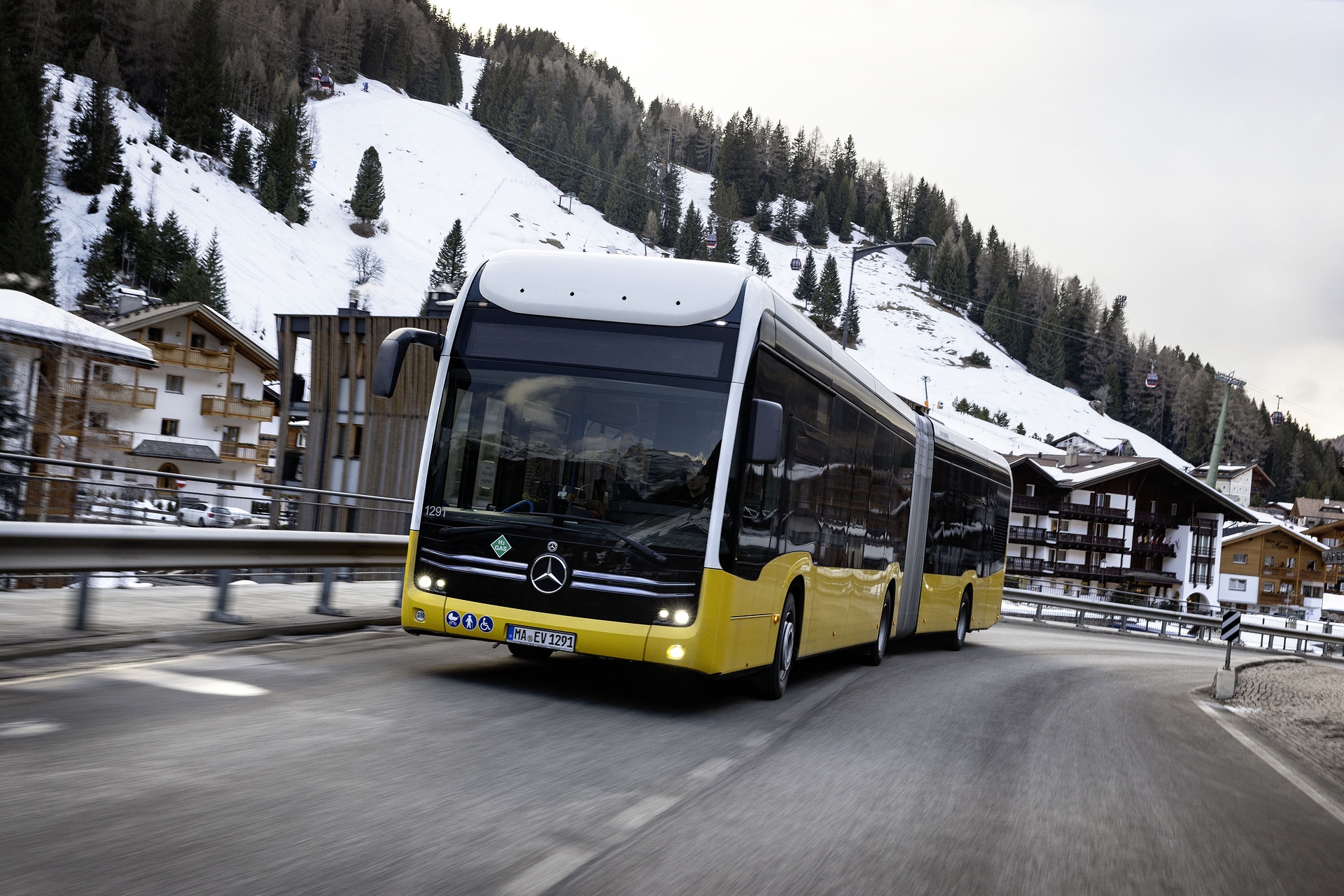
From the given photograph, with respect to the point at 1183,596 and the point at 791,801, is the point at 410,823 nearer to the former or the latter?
the point at 791,801

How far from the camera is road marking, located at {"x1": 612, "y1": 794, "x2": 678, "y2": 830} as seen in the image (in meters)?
5.22

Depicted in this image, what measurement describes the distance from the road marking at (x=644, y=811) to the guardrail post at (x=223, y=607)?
19.8 feet

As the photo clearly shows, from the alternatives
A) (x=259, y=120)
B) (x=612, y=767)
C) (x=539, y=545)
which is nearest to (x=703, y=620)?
(x=539, y=545)

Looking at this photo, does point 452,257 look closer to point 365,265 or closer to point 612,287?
point 365,265

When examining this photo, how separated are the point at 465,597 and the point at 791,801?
10.8ft

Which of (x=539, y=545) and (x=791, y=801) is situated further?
(x=539, y=545)

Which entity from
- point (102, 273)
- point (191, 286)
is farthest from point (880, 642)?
point (102, 273)

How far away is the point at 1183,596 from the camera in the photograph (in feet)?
304

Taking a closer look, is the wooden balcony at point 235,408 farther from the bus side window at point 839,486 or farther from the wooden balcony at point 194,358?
the bus side window at point 839,486

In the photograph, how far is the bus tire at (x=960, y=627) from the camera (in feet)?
63.8

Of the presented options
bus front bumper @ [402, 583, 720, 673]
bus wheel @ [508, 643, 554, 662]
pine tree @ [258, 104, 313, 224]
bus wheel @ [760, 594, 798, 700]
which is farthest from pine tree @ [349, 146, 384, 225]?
bus front bumper @ [402, 583, 720, 673]

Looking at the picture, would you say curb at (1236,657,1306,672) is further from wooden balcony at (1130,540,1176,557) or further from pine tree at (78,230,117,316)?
pine tree at (78,230,117,316)

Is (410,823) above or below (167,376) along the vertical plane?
below

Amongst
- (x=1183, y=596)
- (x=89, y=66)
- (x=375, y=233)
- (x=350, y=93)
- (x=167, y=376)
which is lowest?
(x=1183, y=596)
